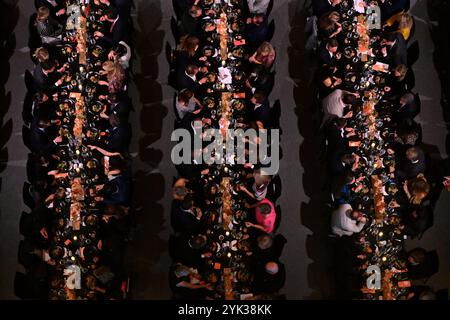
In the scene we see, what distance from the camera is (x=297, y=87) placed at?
359cm

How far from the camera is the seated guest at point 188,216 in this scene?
304cm

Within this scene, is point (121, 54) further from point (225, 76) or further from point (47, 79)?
point (225, 76)

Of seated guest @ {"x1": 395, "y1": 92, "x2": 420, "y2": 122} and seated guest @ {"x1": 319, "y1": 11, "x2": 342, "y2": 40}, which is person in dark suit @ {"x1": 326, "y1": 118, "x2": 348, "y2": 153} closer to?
seated guest @ {"x1": 395, "y1": 92, "x2": 420, "y2": 122}

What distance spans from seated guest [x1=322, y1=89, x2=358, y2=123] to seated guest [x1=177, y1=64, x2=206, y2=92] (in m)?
0.75

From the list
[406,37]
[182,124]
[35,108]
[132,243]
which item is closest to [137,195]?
[132,243]

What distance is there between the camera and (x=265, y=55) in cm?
322

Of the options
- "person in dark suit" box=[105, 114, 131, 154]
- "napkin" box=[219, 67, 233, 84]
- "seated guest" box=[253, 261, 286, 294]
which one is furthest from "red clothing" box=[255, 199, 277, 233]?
"person in dark suit" box=[105, 114, 131, 154]

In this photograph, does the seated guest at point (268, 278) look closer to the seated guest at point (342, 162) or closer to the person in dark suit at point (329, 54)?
the seated guest at point (342, 162)

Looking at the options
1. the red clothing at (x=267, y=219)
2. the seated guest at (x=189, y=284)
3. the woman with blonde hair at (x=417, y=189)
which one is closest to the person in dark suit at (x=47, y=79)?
the seated guest at (x=189, y=284)

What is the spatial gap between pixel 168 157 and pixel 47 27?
3.51 feet

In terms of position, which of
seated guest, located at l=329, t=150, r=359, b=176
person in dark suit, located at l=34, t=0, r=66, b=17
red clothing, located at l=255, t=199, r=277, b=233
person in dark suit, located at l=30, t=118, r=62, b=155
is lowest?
red clothing, located at l=255, t=199, r=277, b=233

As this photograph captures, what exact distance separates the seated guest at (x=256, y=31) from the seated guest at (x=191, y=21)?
300 millimetres

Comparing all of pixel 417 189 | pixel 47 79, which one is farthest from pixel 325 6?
pixel 47 79

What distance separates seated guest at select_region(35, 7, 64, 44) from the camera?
3248 mm
